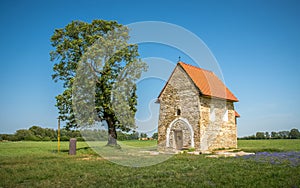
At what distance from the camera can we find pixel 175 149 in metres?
23.2

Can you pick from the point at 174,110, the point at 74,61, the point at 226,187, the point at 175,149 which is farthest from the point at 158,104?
the point at 226,187

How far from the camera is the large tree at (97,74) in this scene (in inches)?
942

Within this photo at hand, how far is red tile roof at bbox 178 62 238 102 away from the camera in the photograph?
23219 mm

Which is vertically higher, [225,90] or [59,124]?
[225,90]

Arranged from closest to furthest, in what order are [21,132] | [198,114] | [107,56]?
[198,114]
[107,56]
[21,132]

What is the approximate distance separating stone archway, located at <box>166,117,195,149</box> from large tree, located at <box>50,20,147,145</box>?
3724 mm

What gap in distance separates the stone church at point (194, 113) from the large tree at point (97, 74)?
320 cm

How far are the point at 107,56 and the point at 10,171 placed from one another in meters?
15.3

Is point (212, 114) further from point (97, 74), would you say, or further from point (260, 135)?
point (260, 135)

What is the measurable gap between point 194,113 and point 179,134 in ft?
7.96

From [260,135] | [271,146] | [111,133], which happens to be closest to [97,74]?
[111,133]

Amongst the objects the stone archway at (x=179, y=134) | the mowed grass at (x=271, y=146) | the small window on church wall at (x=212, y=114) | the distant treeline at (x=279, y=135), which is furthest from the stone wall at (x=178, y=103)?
the distant treeline at (x=279, y=135)

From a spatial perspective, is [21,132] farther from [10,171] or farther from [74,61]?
[10,171]

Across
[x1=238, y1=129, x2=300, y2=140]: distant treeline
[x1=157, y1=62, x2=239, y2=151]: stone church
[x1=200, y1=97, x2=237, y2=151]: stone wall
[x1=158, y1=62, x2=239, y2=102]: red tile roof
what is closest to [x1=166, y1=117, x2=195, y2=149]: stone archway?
[x1=157, y1=62, x2=239, y2=151]: stone church
